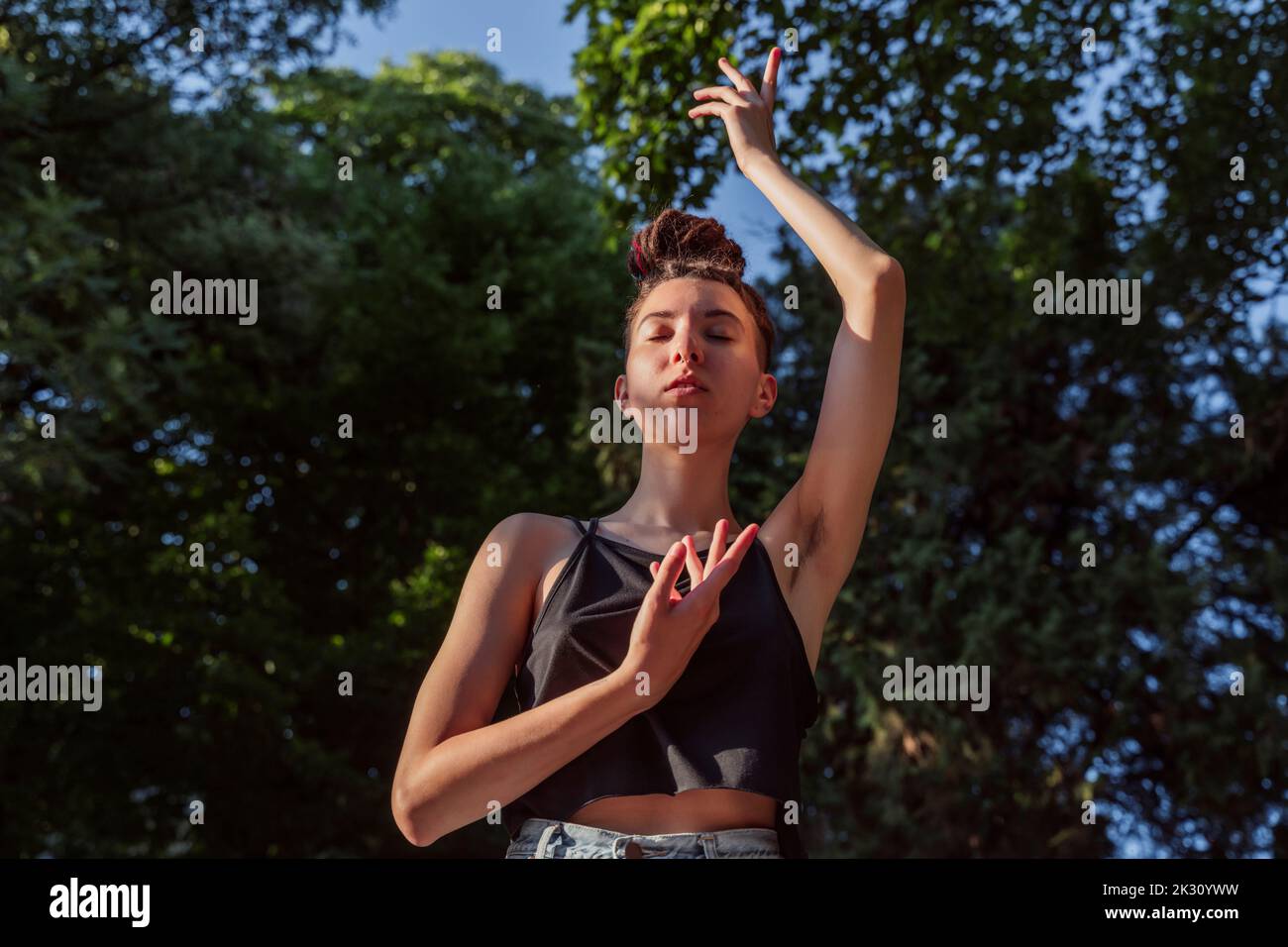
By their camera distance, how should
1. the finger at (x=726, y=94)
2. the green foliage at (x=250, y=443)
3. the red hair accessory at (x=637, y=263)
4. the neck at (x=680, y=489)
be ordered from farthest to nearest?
the green foliage at (x=250, y=443), the red hair accessory at (x=637, y=263), the finger at (x=726, y=94), the neck at (x=680, y=489)

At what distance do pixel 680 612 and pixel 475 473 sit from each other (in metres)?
15.8

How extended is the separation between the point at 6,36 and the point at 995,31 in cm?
1059

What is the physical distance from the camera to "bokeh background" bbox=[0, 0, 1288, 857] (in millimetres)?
12703

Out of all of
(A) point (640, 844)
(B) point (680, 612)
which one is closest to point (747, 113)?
(B) point (680, 612)

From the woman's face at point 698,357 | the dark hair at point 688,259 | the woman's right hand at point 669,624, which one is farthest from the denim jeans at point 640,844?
the dark hair at point 688,259

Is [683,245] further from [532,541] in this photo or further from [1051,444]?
[1051,444]

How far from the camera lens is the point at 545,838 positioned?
7.25 ft

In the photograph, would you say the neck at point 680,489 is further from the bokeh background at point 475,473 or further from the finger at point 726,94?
the bokeh background at point 475,473

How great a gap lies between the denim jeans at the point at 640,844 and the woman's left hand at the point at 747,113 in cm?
130

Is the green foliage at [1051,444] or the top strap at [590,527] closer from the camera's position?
the top strap at [590,527]

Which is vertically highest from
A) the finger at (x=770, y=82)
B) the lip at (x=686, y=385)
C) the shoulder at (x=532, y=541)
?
the finger at (x=770, y=82)

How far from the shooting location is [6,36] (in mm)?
14258

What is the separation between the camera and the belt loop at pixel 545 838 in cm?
219

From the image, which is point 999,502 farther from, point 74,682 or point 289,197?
point 74,682
